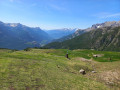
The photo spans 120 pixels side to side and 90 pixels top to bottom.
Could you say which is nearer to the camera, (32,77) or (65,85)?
(65,85)

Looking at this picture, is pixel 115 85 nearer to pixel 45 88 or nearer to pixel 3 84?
pixel 45 88

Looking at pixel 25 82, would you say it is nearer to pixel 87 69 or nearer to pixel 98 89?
pixel 98 89

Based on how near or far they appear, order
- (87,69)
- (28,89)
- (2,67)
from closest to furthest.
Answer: (28,89) → (2,67) → (87,69)

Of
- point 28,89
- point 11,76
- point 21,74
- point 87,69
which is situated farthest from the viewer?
point 87,69

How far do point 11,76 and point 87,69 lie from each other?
106 feet

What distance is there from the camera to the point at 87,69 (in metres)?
50.7

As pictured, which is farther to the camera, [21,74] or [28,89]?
[21,74]

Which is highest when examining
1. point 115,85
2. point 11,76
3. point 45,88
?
point 11,76

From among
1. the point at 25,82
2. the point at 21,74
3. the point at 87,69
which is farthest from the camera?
the point at 87,69

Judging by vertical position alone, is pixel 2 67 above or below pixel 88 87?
above

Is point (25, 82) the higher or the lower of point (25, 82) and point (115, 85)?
the higher

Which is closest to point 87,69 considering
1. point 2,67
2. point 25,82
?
point 25,82

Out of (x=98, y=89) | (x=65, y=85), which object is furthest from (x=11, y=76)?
(x=98, y=89)

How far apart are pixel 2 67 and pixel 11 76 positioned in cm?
758
